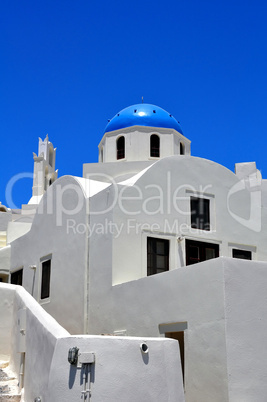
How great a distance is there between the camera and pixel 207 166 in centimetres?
1673

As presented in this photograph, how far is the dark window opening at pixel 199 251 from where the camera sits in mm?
15797

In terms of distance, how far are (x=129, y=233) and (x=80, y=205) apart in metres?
1.99

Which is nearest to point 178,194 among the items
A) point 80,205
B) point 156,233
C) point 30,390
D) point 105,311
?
point 156,233

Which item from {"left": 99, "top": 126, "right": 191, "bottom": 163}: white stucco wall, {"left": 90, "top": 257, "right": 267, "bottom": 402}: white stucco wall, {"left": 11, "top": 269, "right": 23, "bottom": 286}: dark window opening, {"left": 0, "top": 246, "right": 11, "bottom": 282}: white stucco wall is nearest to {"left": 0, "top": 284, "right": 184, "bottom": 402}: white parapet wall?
{"left": 90, "top": 257, "right": 267, "bottom": 402}: white stucco wall

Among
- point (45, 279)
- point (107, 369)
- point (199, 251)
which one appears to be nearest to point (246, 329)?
point (107, 369)

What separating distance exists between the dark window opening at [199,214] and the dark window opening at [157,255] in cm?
122

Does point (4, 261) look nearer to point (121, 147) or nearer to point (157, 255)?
point (121, 147)

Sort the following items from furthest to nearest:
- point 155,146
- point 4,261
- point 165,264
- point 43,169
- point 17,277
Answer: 1. point 43,169
2. point 155,146
3. point 4,261
4. point 17,277
5. point 165,264

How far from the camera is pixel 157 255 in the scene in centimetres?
1536

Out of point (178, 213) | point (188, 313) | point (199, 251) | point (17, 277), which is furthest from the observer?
point (17, 277)

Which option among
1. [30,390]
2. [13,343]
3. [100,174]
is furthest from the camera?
[100,174]

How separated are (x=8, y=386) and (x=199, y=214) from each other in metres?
7.58

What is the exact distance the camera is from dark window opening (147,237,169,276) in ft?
49.8

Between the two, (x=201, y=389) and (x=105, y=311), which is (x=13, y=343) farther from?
(x=201, y=389)
